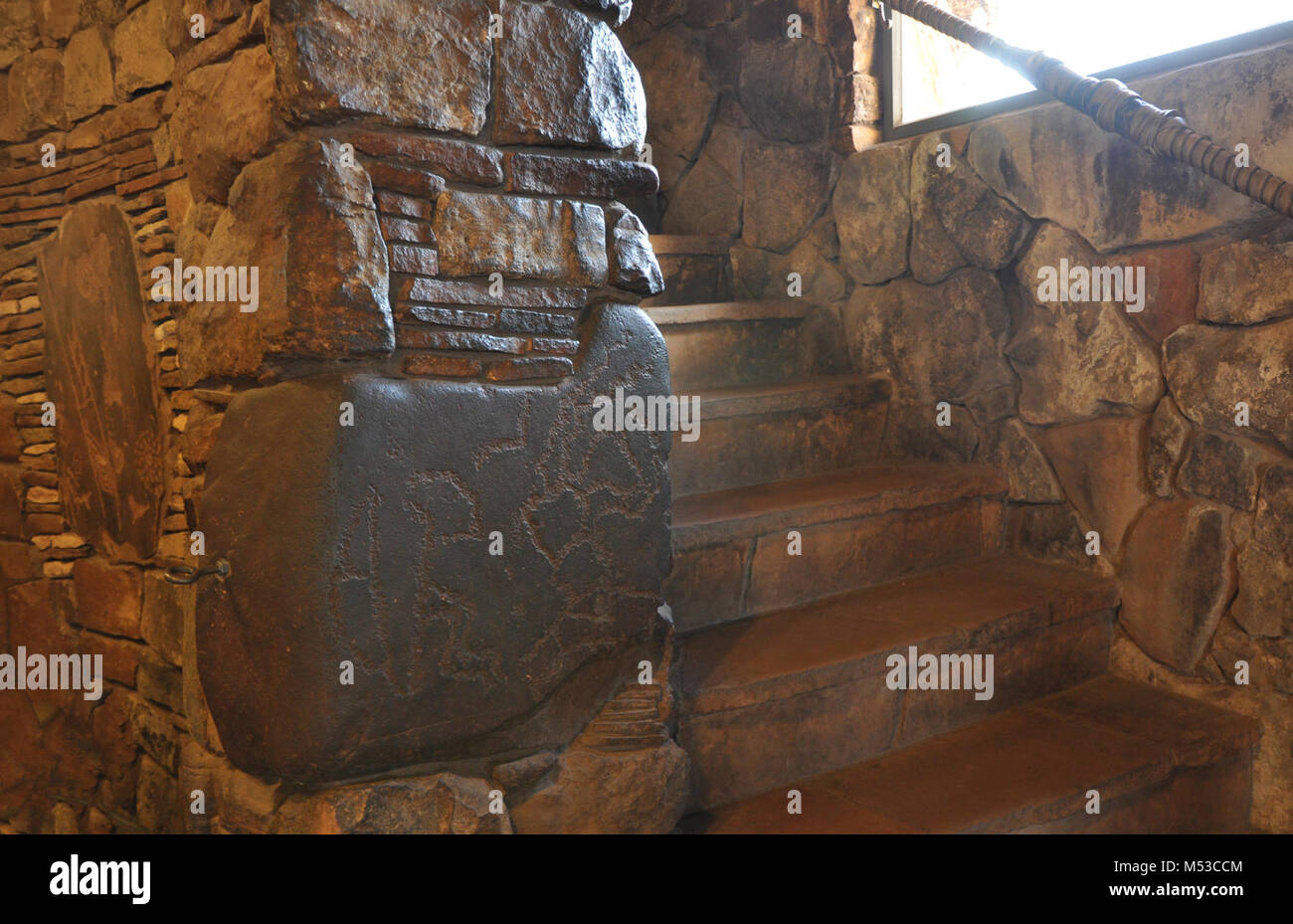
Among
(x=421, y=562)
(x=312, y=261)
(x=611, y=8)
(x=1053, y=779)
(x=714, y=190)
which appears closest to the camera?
(x=312, y=261)

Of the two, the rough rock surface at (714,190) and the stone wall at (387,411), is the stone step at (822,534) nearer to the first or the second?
the stone wall at (387,411)

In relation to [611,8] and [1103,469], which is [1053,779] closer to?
[1103,469]

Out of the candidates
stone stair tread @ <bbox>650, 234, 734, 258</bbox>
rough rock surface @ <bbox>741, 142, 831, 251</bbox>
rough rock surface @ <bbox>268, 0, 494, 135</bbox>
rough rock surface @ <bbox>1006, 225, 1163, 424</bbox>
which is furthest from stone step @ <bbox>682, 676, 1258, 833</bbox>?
stone stair tread @ <bbox>650, 234, 734, 258</bbox>

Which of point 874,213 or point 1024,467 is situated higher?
point 874,213

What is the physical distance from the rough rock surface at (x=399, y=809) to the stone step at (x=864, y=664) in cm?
47

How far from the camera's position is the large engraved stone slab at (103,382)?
2031 millimetres

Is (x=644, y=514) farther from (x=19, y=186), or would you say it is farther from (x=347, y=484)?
(x=19, y=186)

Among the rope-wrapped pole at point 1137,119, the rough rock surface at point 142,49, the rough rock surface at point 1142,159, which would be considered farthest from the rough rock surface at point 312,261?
the rough rock surface at point 1142,159

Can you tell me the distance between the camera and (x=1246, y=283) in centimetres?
219

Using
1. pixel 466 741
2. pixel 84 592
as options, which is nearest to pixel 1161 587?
pixel 466 741

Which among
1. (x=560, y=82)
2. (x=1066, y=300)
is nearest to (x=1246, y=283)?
(x=1066, y=300)

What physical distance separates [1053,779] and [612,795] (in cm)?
89

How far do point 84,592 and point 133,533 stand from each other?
36 cm

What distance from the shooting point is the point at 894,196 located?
302cm
